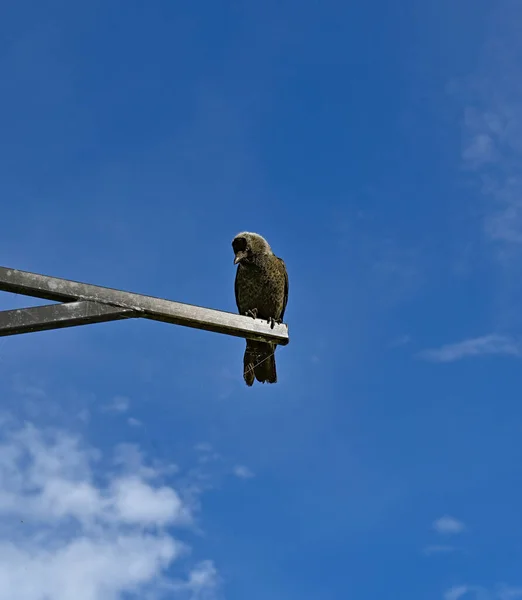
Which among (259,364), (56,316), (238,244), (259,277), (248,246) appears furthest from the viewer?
(259,277)

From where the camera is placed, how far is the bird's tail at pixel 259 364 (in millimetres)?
7266

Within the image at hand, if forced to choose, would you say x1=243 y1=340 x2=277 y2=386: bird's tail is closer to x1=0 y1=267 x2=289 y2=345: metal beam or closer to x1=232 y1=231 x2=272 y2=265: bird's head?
x1=232 y1=231 x2=272 y2=265: bird's head

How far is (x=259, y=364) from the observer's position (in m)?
7.36

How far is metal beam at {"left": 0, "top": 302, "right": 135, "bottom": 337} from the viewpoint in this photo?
3125 mm

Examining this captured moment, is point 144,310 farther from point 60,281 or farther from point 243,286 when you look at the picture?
point 243,286

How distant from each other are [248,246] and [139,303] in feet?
14.9

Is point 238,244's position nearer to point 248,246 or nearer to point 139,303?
point 248,246

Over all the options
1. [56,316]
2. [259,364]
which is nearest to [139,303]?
[56,316]

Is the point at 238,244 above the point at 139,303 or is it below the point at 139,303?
above

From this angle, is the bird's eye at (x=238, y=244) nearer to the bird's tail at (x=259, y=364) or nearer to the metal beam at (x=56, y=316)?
the bird's tail at (x=259, y=364)

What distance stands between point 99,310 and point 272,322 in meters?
0.87

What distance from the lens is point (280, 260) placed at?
828cm

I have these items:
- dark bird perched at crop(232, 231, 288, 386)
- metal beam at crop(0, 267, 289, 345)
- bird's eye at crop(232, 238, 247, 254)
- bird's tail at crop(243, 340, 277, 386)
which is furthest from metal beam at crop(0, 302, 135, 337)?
bird's eye at crop(232, 238, 247, 254)

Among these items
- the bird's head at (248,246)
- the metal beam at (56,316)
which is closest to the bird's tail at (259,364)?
the bird's head at (248,246)
